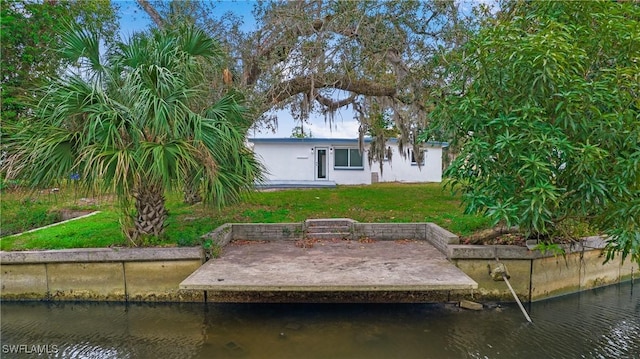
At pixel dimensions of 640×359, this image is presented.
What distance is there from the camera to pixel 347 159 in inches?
740

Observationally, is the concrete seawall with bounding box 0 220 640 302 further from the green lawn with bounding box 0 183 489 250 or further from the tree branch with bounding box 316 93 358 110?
the tree branch with bounding box 316 93 358 110

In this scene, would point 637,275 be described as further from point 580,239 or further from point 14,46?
point 14,46

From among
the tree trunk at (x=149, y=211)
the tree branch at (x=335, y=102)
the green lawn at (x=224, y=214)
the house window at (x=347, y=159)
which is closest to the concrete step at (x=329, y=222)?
the green lawn at (x=224, y=214)

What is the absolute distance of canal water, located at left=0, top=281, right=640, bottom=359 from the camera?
416cm

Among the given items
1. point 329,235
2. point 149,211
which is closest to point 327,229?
point 329,235

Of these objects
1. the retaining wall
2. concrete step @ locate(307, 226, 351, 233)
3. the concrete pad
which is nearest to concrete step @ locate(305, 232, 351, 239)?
concrete step @ locate(307, 226, 351, 233)

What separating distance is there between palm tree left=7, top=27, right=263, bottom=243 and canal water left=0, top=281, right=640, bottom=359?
1.56 metres

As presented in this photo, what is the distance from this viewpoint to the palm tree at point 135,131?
5.02 meters

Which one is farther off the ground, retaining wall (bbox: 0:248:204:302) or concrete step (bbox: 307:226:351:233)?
concrete step (bbox: 307:226:351:233)

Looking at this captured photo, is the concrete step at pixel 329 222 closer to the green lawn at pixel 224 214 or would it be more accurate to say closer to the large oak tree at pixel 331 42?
the green lawn at pixel 224 214

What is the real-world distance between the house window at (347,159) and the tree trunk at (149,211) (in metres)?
13.2

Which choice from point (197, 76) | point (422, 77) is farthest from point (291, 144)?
point (197, 76)

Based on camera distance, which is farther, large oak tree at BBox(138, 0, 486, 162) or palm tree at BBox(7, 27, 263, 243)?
large oak tree at BBox(138, 0, 486, 162)

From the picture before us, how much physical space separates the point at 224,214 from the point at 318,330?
17.1ft
